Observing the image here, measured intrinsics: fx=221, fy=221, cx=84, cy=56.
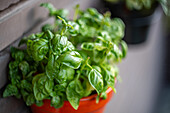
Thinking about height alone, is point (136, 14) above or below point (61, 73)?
below

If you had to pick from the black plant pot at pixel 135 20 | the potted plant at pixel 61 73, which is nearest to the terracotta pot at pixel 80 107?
the potted plant at pixel 61 73

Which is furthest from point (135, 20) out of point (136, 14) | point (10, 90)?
point (10, 90)

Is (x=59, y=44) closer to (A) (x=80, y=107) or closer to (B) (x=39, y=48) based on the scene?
(B) (x=39, y=48)

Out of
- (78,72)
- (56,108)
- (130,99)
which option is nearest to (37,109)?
(56,108)

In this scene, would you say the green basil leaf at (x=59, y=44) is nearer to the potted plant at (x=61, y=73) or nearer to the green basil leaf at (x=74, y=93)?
the potted plant at (x=61, y=73)

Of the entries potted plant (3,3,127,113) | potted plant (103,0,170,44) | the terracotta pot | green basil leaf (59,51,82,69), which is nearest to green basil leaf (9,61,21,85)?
potted plant (3,3,127,113)

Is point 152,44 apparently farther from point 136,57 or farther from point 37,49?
point 37,49
